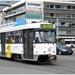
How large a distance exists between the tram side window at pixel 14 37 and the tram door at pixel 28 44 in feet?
3.18

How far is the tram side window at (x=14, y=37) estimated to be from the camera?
1783cm

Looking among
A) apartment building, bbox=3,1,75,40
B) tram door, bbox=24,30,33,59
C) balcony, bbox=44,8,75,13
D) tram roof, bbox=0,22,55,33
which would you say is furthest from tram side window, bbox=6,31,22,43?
balcony, bbox=44,8,75,13

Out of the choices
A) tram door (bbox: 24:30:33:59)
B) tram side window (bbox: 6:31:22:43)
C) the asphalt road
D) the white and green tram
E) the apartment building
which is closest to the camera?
the asphalt road

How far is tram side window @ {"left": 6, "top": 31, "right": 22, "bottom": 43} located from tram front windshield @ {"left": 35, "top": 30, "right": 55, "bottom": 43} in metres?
2.01

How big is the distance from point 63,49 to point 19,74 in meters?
19.2

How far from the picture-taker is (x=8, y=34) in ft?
64.1

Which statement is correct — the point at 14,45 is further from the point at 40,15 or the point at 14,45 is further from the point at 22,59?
the point at 40,15

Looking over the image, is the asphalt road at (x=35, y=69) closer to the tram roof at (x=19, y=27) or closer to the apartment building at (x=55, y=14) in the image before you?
the tram roof at (x=19, y=27)

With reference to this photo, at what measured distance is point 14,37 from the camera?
1861 cm

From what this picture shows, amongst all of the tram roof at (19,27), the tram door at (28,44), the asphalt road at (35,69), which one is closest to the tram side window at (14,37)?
the tram roof at (19,27)

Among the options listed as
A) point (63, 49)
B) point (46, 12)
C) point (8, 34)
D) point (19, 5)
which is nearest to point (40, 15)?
point (46, 12)

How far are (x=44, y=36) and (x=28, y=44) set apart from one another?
52.6 inches

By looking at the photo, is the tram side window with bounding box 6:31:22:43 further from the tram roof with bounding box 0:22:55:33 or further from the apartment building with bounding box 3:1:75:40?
the apartment building with bounding box 3:1:75:40

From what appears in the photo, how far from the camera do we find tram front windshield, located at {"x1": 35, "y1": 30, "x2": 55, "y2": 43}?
1609 centimetres
